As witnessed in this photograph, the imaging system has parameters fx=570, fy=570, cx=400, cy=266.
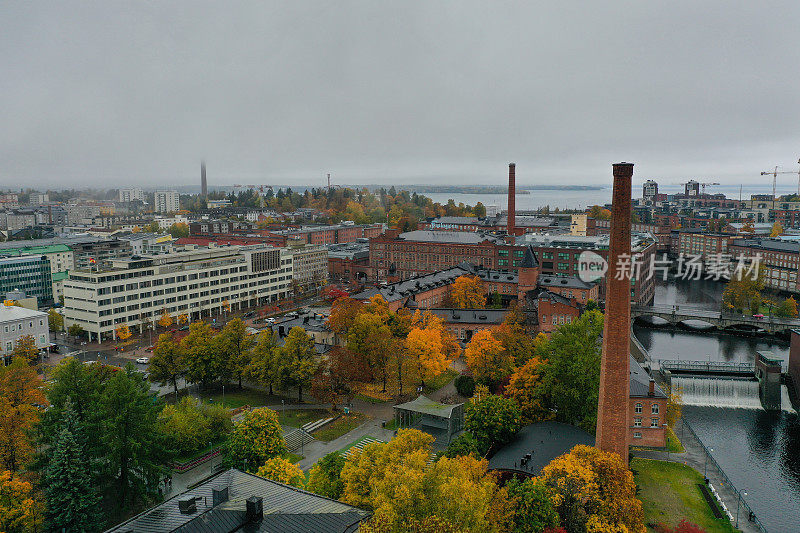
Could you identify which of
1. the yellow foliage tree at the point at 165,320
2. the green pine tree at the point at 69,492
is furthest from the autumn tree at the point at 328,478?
the yellow foliage tree at the point at 165,320

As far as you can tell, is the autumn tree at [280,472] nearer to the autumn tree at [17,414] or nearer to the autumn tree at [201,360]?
the autumn tree at [17,414]

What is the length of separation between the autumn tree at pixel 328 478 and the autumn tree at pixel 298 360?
574 inches

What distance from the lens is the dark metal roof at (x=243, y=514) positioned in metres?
18.8

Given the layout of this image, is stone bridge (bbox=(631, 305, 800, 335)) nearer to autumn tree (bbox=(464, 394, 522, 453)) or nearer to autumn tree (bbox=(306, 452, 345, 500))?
autumn tree (bbox=(464, 394, 522, 453))

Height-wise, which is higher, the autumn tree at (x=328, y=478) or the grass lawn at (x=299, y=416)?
the autumn tree at (x=328, y=478)

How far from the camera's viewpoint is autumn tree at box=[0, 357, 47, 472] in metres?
29.7

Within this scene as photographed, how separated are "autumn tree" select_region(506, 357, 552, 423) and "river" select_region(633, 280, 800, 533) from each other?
12.6 meters

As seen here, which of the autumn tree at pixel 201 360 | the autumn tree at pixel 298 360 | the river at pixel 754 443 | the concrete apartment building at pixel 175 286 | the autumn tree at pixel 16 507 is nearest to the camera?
the autumn tree at pixel 16 507

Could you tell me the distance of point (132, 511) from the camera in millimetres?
29859

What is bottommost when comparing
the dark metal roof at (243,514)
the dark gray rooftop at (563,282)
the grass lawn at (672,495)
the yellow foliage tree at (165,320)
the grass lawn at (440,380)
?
the grass lawn at (672,495)

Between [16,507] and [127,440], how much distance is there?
5.69 meters

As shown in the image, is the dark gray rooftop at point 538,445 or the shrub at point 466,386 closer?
the dark gray rooftop at point 538,445

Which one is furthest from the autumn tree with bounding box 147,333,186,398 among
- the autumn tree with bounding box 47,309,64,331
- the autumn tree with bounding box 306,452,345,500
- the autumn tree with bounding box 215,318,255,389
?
the autumn tree with bounding box 47,309,64,331

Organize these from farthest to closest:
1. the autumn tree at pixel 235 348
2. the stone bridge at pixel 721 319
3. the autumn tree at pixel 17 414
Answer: the stone bridge at pixel 721 319 → the autumn tree at pixel 235 348 → the autumn tree at pixel 17 414
